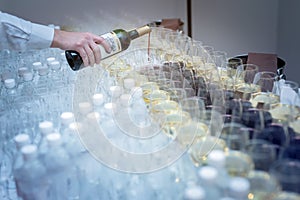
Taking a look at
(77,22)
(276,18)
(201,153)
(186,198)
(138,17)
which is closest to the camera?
(186,198)

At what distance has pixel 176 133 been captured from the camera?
788 millimetres

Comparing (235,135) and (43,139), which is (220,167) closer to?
(235,135)

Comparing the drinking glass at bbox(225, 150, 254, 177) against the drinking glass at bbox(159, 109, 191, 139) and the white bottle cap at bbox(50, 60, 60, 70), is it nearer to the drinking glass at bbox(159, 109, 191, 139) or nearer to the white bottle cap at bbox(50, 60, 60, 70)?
Answer: the drinking glass at bbox(159, 109, 191, 139)

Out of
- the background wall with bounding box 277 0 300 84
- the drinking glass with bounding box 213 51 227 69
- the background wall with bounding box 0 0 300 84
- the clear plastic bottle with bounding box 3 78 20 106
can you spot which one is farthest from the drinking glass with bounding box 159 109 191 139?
the background wall with bounding box 277 0 300 84

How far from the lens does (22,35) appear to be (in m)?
1.16

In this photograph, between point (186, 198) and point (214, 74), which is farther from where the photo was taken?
point (214, 74)

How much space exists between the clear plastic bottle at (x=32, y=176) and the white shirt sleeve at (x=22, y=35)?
51cm

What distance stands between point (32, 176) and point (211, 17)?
241cm

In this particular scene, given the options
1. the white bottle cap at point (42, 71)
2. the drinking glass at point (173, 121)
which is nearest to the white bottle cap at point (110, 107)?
the drinking glass at point (173, 121)

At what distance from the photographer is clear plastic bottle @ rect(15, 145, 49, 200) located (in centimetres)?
74

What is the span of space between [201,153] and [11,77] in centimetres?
89

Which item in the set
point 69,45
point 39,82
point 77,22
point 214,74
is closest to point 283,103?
point 214,74

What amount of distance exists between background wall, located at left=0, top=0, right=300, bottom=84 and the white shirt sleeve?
1.13m

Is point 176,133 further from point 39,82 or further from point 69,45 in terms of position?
point 39,82
